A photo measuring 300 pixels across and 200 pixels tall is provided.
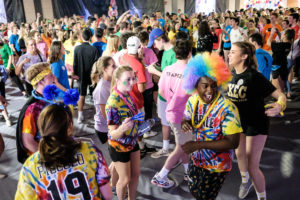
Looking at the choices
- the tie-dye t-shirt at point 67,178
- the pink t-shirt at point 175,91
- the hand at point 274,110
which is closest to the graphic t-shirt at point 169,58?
the pink t-shirt at point 175,91

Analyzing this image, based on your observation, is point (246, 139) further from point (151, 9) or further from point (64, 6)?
point (151, 9)

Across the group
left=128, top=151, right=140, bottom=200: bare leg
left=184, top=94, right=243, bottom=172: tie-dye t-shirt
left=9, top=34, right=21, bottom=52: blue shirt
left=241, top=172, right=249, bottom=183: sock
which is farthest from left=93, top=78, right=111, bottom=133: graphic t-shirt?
left=9, top=34, right=21, bottom=52: blue shirt

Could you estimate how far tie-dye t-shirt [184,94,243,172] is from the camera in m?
1.64

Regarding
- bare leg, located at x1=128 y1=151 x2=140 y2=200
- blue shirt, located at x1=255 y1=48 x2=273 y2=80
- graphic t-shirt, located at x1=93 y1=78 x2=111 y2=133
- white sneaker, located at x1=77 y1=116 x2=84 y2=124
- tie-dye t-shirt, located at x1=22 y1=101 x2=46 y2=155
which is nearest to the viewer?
tie-dye t-shirt, located at x1=22 y1=101 x2=46 y2=155

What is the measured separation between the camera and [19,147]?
6.04ft

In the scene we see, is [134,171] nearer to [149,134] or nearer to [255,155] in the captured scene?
[255,155]

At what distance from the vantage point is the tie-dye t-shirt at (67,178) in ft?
3.94

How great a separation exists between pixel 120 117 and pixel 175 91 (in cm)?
81

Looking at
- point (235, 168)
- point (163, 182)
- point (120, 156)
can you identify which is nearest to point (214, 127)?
point (120, 156)

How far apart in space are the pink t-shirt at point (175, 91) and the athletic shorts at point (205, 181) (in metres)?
0.83

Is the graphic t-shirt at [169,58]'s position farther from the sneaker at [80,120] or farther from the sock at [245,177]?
the sneaker at [80,120]

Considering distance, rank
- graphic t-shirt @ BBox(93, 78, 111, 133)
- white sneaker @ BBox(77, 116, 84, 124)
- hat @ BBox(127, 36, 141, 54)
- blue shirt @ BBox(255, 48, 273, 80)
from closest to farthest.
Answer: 1. graphic t-shirt @ BBox(93, 78, 111, 133)
2. hat @ BBox(127, 36, 141, 54)
3. blue shirt @ BBox(255, 48, 273, 80)
4. white sneaker @ BBox(77, 116, 84, 124)

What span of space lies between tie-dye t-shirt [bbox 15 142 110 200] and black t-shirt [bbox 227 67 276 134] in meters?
1.50

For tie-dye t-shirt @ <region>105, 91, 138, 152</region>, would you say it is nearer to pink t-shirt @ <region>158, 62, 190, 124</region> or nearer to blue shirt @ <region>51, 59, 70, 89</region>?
pink t-shirt @ <region>158, 62, 190, 124</region>
